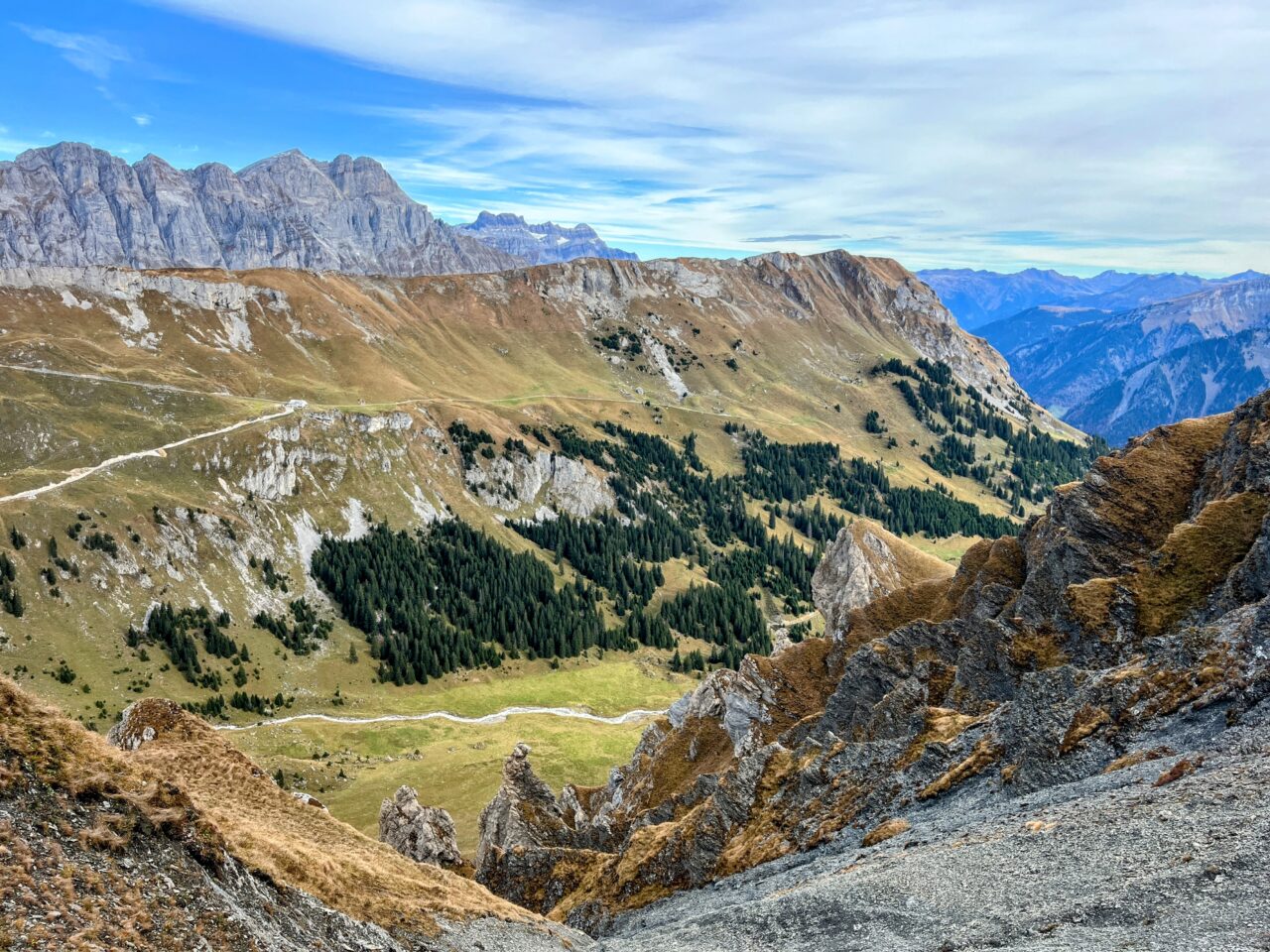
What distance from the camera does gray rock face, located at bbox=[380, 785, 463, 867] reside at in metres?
65.9

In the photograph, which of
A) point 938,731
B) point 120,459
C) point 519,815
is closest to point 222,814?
point 519,815

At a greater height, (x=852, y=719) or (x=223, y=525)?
(x=223, y=525)

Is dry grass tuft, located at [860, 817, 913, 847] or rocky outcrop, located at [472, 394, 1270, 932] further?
dry grass tuft, located at [860, 817, 913, 847]

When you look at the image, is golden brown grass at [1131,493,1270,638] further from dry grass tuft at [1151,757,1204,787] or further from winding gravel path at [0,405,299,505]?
winding gravel path at [0,405,299,505]

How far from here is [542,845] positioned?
64.9 metres

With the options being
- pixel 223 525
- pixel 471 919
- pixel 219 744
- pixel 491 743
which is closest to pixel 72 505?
pixel 223 525

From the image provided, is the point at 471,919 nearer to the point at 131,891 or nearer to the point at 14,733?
the point at 131,891

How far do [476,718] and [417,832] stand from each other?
270ft

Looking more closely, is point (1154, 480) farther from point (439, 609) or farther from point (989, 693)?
point (439, 609)

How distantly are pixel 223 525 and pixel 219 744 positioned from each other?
Result: 430 feet

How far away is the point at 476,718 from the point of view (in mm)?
146750

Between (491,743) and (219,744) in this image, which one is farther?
(491,743)

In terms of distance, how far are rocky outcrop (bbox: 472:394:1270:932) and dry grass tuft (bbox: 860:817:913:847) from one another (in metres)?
0.32

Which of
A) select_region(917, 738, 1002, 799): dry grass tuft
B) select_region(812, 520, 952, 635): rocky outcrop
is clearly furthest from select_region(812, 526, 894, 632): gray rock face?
select_region(917, 738, 1002, 799): dry grass tuft
